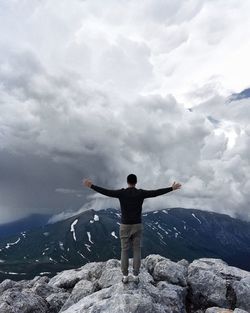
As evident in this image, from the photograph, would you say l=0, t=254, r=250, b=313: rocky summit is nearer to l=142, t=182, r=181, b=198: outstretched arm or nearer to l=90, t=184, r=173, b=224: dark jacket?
l=90, t=184, r=173, b=224: dark jacket

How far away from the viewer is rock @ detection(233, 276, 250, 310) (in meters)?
27.8

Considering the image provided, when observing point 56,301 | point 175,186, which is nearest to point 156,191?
point 175,186

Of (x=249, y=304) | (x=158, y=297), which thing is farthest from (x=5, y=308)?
(x=249, y=304)

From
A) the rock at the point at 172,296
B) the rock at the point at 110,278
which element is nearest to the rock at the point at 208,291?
the rock at the point at 172,296

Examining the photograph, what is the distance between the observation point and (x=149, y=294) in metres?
23.3

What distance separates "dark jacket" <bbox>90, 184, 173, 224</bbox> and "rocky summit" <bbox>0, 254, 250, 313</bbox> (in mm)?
4363

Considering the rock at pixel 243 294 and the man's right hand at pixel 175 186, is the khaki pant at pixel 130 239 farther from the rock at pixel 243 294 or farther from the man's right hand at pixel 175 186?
the rock at pixel 243 294

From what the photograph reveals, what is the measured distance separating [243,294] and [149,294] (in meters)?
9.33

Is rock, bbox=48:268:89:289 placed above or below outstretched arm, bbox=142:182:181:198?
below

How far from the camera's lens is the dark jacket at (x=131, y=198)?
72.1 ft

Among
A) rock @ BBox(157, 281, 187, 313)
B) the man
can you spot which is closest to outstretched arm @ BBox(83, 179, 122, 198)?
the man

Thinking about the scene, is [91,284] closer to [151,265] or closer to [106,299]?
[151,265]

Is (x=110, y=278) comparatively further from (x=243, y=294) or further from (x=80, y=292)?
(x=243, y=294)

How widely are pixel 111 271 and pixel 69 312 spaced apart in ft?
24.7
